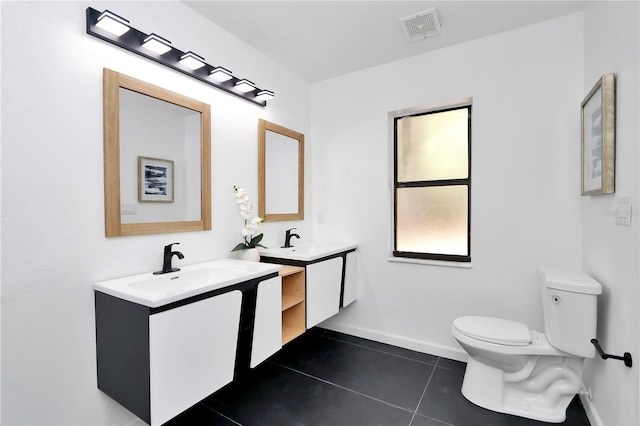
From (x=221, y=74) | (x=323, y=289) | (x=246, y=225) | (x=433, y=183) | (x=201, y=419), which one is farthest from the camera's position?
(x=433, y=183)

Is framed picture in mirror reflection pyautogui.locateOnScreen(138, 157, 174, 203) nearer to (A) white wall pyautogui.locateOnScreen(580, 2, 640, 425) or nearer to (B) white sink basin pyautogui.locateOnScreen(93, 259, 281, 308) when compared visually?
(B) white sink basin pyautogui.locateOnScreen(93, 259, 281, 308)

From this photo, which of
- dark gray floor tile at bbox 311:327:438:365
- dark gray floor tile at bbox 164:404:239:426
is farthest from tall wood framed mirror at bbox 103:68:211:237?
dark gray floor tile at bbox 311:327:438:365

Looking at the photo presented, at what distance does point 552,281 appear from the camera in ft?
5.56

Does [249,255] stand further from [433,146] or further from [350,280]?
[433,146]

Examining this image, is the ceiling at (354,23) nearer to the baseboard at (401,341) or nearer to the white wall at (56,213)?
the white wall at (56,213)

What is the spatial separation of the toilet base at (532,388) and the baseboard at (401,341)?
0.47m

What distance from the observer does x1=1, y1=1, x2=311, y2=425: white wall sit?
1249 millimetres

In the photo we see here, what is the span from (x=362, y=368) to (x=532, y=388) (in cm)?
107

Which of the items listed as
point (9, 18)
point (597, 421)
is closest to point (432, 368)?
point (597, 421)

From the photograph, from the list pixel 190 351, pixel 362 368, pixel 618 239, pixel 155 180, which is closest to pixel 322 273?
pixel 362 368

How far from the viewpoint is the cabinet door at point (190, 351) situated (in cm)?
124

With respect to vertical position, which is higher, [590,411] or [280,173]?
[280,173]

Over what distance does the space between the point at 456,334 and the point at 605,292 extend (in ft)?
2.61

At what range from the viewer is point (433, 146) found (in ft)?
8.56
